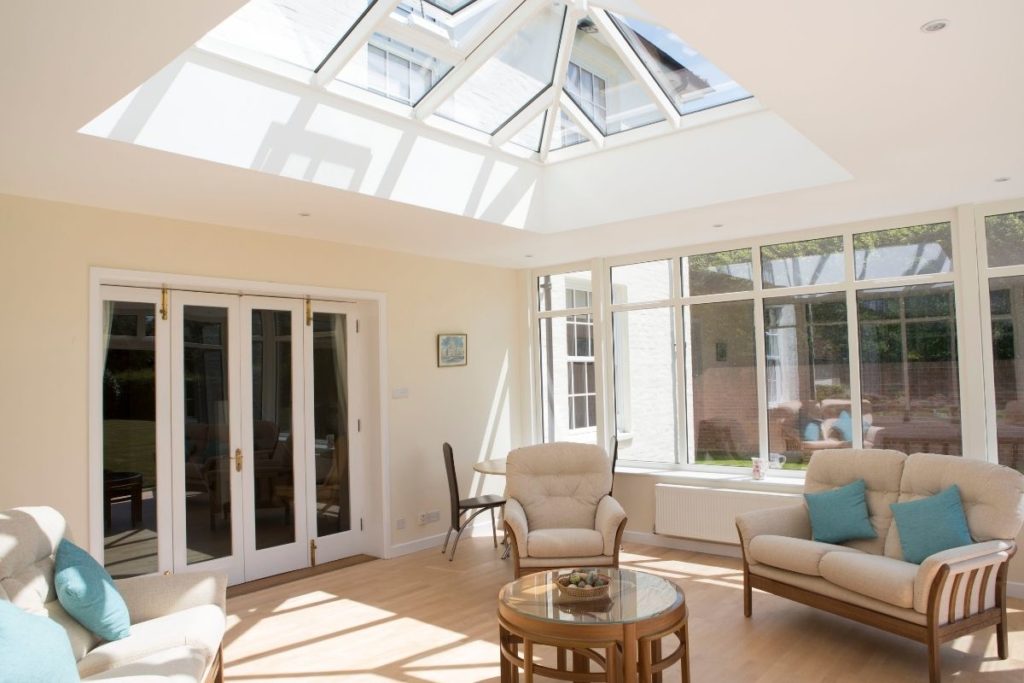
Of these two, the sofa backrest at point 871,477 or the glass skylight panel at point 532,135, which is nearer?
the sofa backrest at point 871,477

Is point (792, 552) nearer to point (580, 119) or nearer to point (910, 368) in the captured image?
point (910, 368)

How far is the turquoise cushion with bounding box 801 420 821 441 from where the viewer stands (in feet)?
19.0

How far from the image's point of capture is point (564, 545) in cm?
464

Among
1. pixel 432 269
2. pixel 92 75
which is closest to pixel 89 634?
pixel 92 75

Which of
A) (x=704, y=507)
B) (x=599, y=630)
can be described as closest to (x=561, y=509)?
(x=704, y=507)

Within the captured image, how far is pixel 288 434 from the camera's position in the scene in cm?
567

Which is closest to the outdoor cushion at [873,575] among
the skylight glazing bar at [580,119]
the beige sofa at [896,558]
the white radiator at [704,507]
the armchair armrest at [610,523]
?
the beige sofa at [896,558]

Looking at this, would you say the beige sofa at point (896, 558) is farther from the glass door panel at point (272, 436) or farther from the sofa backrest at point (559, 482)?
the glass door panel at point (272, 436)

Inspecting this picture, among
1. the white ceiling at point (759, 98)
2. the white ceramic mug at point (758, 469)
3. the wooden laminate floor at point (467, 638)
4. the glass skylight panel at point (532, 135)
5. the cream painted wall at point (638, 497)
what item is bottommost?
the wooden laminate floor at point (467, 638)

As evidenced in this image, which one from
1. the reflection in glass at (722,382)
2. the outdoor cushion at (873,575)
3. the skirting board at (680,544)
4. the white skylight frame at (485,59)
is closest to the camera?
the outdoor cushion at (873,575)

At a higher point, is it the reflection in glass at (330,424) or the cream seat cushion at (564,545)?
the reflection in glass at (330,424)

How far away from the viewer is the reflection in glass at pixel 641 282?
6.67 meters

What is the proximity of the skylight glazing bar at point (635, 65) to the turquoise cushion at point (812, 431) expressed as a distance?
269cm

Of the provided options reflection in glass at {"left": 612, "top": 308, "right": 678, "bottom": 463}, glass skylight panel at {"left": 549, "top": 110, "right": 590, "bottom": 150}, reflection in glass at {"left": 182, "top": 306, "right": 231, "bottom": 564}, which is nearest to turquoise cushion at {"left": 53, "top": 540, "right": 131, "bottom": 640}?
reflection in glass at {"left": 182, "top": 306, "right": 231, "bottom": 564}
